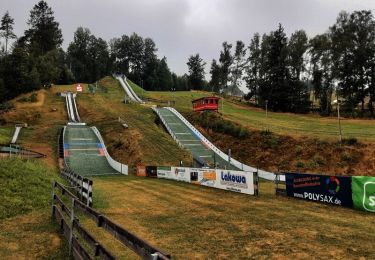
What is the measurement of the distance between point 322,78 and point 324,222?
86774 mm

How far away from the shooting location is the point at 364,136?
48.8 meters

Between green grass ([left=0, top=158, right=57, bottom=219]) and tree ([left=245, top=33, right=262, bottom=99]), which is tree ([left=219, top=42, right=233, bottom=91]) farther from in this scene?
green grass ([left=0, top=158, right=57, bottom=219])

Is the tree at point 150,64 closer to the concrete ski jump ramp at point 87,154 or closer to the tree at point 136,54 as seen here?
the tree at point 136,54

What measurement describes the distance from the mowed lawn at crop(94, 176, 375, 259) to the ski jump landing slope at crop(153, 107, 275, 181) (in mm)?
20674

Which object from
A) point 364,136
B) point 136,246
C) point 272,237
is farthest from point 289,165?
point 136,246

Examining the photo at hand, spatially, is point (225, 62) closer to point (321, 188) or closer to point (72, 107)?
Result: point (72, 107)

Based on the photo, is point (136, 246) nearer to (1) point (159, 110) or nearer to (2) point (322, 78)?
(1) point (159, 110)

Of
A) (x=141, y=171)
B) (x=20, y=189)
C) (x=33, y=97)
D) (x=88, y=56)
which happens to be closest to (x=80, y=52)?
(x=88, y=56)

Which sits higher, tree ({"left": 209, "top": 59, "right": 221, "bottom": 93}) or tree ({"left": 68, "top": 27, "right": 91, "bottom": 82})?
tree ({"left": 68, "top": 27, "right": 91, "bottom": 82})

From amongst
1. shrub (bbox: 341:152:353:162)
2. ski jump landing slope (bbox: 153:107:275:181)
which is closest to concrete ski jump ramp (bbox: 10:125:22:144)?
ski jump landing slope (bbox: 153:107:275:181)

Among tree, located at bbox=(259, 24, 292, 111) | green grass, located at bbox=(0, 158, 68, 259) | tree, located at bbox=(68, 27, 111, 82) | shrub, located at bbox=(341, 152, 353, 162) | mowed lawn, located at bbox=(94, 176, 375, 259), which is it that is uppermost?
tree, located at bbox=(68, 27, 111, 82)

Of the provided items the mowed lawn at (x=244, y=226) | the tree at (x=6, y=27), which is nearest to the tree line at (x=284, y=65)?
the tree at (x=6, y=27)

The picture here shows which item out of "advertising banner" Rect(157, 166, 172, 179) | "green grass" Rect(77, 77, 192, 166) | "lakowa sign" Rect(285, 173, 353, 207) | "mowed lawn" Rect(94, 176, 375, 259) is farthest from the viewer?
"green grass" Rect(77, 77, 192, 166)

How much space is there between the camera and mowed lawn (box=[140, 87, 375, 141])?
54400mm
